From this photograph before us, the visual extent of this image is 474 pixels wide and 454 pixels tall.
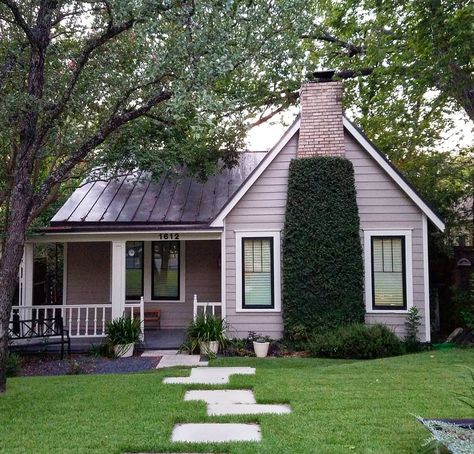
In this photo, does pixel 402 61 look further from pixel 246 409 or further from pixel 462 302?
pixel 246 409

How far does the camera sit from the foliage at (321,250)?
10305 mm

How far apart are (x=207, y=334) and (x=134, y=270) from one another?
4.10 metres

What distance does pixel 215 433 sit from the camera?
504cm

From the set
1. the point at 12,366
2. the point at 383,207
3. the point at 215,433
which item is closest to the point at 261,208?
the point at 383,207

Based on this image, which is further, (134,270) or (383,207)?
(134,270)

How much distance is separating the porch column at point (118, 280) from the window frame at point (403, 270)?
567cm

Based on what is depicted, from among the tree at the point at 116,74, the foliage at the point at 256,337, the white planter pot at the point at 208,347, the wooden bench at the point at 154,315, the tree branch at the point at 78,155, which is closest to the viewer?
the tree at the point at 116,74

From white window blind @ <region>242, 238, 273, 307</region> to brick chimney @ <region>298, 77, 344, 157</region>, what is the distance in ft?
7.56

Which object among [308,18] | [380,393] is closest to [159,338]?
[380,393]

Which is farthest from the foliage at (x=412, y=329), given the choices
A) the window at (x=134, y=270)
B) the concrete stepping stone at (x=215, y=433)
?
the window at (x=134, y=270)

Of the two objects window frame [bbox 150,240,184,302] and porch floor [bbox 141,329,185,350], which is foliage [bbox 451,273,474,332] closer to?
porch floor [bbox 141,329,185,350]

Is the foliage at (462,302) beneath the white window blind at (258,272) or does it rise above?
beneath

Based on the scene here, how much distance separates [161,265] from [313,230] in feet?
15.9

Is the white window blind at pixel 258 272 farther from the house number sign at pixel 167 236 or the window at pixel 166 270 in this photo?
the window at pixel 166 270
